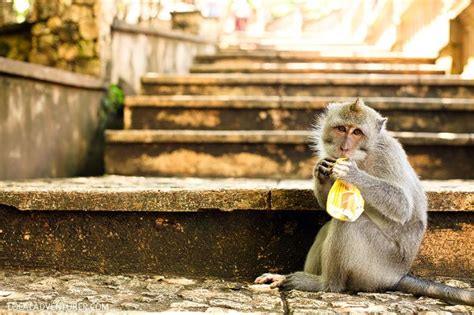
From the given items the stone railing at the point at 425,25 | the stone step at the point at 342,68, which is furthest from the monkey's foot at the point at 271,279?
the stone railing at the point at 425,25

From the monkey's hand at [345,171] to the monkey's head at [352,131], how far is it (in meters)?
0.11

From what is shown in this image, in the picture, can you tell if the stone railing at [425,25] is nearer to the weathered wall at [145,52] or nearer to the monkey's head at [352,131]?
the weathered wall at [145,52]

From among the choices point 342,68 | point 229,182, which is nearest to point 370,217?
point 229,182

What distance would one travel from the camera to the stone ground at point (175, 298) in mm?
2363

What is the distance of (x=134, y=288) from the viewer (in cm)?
276

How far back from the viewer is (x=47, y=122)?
5043 mm

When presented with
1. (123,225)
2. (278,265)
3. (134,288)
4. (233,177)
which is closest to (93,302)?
(134,288)

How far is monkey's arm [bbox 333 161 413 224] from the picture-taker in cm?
246

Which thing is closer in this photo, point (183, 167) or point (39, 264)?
point (39, 264)

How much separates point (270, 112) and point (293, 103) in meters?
0.25

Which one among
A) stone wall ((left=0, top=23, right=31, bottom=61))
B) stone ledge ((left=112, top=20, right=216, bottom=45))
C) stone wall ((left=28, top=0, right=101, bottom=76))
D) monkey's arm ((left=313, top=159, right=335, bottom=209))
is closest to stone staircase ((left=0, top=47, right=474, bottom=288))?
monkey's arm ((left=313, top=159, right=335, bottom=209))

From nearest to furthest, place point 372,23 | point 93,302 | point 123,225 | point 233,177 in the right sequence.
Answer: point 93,302, point 123,225, point 233,177, point 372,23

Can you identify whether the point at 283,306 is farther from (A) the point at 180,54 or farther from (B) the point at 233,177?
(A) the point at 180,54

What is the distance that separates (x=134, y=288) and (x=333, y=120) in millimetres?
1268
